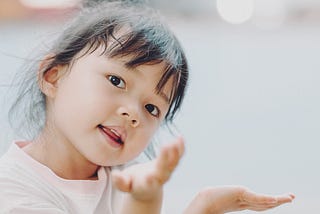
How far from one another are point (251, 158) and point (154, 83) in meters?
0.43

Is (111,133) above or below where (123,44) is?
below

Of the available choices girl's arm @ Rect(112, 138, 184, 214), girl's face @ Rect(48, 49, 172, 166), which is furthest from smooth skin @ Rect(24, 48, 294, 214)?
girl's arm @ Rect(112, 138, 184, 214)

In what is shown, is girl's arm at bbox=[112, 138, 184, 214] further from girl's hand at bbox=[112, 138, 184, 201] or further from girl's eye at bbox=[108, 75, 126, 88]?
girl's eye at bbox=[108, 75, 126, 88]

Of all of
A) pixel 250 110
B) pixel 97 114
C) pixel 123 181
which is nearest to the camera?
pixel 123 181

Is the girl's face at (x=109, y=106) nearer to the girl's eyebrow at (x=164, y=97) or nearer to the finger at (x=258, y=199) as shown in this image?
the girl's eyebrow at (x=164, y=97)

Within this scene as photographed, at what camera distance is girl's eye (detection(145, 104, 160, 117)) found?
2.63ft

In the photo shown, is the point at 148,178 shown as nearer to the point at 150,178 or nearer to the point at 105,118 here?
the point at 150,178

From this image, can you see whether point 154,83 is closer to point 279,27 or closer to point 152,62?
point 152,62

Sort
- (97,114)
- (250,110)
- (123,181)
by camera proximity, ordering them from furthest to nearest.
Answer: (250,110) < (97,114) < (123,181)

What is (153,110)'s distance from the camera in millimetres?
812

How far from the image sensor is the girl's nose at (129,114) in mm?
768

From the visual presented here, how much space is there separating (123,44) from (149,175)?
22cm

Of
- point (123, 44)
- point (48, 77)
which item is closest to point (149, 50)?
point (123, 44)

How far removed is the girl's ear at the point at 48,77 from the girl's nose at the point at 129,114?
0.37ft
